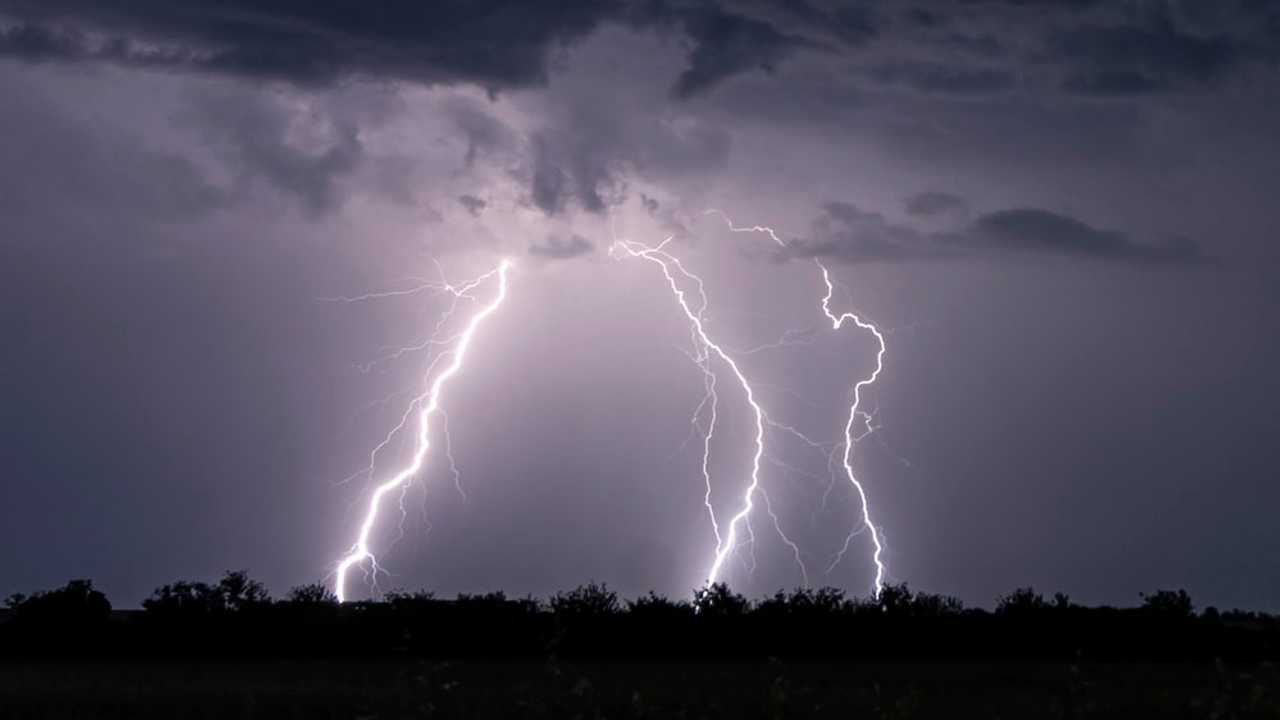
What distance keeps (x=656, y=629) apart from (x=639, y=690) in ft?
31.2

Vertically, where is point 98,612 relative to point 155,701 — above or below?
above

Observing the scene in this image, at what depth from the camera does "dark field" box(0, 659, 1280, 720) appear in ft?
49.2

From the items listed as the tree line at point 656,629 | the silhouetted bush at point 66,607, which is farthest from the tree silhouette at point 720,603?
the silhouetted bush at point 66,607

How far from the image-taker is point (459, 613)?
25.8 metres

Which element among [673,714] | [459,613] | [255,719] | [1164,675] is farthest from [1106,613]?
[255,719]

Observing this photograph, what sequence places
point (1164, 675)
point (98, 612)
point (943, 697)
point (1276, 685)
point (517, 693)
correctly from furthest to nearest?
point (98, 612), point (1164, 675), point (943, 697), point (517, 693), point (1276, 685)

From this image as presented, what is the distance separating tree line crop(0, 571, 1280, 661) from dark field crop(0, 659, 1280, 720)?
242 cm

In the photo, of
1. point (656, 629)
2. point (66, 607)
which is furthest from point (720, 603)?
point (66, 607)

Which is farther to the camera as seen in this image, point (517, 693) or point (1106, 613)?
point (1106, 613)

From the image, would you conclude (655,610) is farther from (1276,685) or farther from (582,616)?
(1276,685)

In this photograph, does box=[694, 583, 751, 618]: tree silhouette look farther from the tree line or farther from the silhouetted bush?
the silhouetted bush

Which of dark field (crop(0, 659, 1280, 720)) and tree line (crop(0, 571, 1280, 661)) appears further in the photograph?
tree line (crop(0, 571, 1280, 661))

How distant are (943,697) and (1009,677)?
283 centimetres

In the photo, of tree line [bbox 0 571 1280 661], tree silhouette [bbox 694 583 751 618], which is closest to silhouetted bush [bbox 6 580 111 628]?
tree line [bbox 0 571 1280 661]
